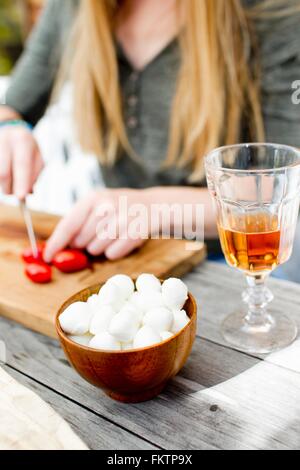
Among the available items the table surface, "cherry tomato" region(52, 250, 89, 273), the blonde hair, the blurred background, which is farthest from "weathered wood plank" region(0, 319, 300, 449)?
the blurred background

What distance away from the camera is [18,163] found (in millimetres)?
1114

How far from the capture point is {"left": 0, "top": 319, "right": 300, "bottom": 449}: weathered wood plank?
23.1 inches

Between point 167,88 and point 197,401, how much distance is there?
989 millimetres

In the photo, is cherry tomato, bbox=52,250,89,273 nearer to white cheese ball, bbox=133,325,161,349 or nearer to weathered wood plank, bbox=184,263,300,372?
weathered wood plank, bbox=184,263,300,372

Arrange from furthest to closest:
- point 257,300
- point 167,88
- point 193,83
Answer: point 167,88 → point 193,83 → point 257,300

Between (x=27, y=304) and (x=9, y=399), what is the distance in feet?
0.76

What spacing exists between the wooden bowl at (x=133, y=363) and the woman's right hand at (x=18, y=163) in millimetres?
529

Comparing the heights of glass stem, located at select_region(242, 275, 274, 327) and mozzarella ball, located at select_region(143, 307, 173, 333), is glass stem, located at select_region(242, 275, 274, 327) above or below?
below

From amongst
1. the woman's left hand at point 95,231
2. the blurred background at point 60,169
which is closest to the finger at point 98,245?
the woman's left hand at point 95,231

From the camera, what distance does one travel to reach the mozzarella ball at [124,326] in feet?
1.93

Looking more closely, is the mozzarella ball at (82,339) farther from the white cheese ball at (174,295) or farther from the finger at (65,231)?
the finger at (65,231)

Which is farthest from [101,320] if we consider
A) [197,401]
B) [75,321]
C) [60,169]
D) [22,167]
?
[60,169]

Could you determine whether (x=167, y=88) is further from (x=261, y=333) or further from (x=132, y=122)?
(x=261, y=333)

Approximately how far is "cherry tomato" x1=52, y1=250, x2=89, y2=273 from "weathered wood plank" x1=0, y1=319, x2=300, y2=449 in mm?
230
